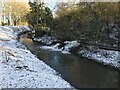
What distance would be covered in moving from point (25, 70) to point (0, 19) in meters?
74.9

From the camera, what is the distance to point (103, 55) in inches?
1357

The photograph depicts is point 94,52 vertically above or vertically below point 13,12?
below

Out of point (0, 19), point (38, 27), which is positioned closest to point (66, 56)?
point (38, 27)

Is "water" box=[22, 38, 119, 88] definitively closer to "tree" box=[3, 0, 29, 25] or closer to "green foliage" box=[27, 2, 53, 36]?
"green foliage" box=[27, 2, 53, 36]

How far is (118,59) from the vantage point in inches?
1227

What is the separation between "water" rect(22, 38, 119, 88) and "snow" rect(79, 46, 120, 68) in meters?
1.21

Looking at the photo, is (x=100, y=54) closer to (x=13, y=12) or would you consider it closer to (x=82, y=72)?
(x=82, y=72)

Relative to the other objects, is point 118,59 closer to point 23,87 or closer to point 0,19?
point 23,87

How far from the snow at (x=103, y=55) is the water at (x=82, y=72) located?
1208 millimetres

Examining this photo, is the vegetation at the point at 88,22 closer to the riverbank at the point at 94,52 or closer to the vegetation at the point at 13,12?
the riverbank at the point at 94,52

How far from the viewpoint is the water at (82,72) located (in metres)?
22.0

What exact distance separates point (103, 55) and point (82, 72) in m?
8.95

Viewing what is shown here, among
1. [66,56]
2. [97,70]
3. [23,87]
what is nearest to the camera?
[23,87]

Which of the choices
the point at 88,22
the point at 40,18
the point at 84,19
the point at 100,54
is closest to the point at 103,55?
the point at 100,54
